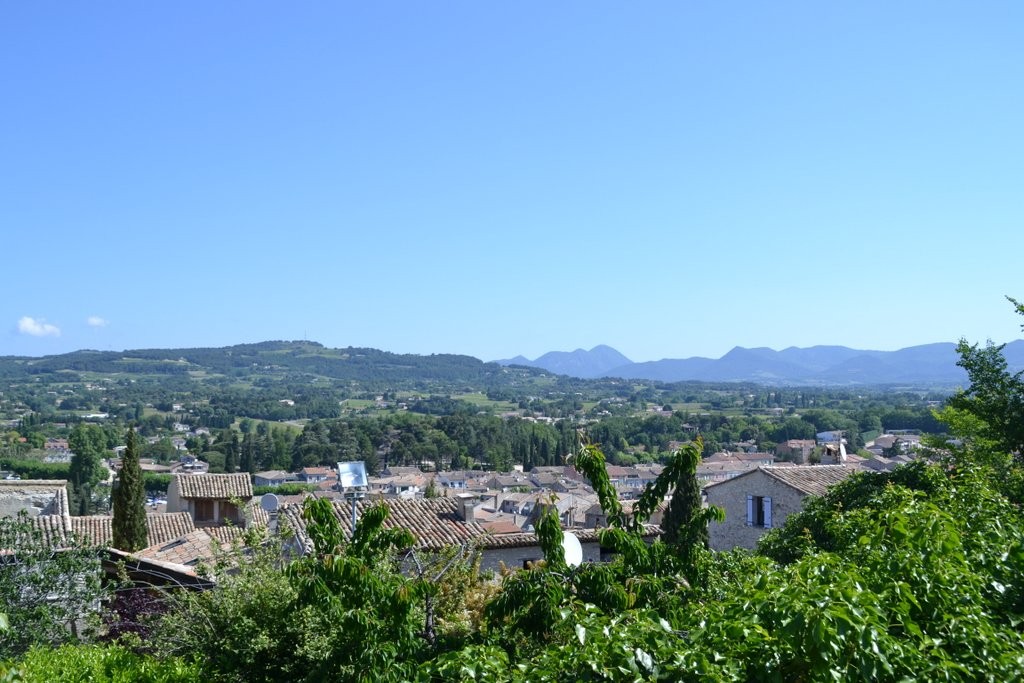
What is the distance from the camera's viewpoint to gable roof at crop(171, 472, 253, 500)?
3073 cm

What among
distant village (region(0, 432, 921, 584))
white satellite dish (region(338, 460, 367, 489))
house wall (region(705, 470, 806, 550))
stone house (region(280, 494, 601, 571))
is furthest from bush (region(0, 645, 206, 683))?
house wall (region(705, 470, 806, 550))

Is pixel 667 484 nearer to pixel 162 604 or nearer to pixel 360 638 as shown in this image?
pixel 360 638

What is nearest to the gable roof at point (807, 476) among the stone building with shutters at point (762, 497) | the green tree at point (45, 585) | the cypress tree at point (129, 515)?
the stone building with shutters at point (762, 497)

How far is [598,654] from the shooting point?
162 inches

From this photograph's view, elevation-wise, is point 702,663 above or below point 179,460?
above

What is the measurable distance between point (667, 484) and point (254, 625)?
394 centimetres

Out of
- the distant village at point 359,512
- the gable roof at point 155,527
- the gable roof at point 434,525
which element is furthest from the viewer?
the gable roof at point 155,527

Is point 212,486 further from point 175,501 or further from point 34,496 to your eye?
point 34,496

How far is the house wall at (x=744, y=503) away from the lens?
23.6 metres

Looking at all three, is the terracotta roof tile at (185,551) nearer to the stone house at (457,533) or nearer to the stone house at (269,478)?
the stone house at (457,533)

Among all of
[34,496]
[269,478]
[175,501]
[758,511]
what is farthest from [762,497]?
[269,478]

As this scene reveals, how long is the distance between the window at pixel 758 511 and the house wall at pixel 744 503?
4.3 inches

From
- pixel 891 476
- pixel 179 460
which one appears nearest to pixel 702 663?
pixel 891 476

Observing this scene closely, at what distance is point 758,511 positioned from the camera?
962 inches
